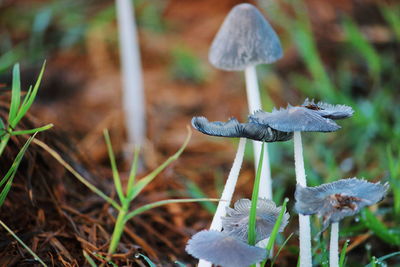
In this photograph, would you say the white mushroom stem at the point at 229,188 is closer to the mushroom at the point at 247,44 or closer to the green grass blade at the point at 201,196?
the mushroom at the point at 247,44

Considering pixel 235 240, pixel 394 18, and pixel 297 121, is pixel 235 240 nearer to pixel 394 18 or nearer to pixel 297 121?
pixel 297 121

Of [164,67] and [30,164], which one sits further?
[164,67]

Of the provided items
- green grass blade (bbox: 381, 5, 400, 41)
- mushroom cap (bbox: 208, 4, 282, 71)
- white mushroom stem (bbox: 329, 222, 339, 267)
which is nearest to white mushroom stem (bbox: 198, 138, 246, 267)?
white mushroom stem (bbox: 329, 222, 339, 267)

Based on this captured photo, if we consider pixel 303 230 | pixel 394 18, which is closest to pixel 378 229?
pixel 303 230

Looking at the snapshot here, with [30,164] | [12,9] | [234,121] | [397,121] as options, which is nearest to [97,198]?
[30,164]

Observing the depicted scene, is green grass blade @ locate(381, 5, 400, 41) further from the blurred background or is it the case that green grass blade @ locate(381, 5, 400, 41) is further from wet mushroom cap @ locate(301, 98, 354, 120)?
wet mushroom cap @ locate(301, 98, 354, 120)

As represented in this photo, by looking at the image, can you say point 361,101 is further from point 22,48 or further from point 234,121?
point 22,48
